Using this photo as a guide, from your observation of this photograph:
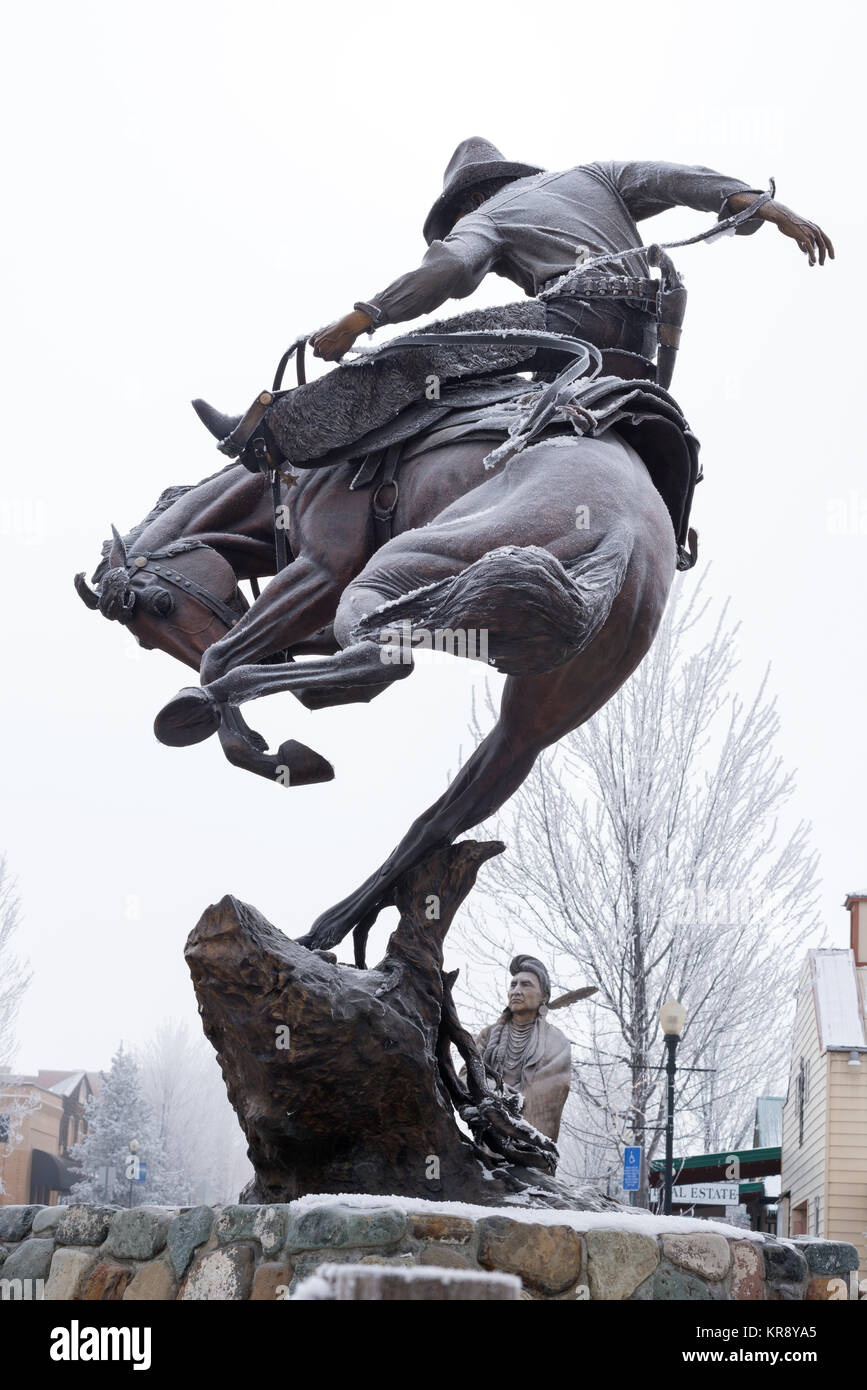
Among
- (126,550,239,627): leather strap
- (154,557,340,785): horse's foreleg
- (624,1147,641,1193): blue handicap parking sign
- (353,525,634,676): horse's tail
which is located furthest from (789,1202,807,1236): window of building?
(353,525,634,676): horse's tail

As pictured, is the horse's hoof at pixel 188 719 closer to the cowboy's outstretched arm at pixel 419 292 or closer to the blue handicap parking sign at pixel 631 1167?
the cowboy's outstretched arm at pixel 419 292

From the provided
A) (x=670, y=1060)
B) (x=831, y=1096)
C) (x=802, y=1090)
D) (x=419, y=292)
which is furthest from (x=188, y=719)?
(x=802, y=1090)

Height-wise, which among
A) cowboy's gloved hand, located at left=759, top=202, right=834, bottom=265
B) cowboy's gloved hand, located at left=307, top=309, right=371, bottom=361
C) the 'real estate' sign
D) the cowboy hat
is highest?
the cowboy hat

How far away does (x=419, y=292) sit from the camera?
17.0 ft

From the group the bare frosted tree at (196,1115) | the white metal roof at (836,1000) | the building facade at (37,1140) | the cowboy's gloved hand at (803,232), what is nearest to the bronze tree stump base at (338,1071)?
the cowboy's gloved hand at (803,232)

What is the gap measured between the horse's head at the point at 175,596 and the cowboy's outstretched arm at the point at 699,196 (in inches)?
88.1

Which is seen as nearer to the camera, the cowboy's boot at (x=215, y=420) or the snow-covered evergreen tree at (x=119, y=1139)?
the cowboy's boot at (x=215, y=420)

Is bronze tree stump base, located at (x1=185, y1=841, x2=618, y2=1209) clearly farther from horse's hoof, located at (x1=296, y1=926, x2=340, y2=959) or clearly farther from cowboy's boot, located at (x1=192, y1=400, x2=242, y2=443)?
cowboy's boot, located at (x1=192, y1=400, x2=242, y2=443)

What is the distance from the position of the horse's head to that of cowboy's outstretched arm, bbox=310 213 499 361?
111 centimetres

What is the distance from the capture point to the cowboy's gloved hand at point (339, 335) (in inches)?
206

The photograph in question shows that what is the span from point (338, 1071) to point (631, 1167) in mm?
10749

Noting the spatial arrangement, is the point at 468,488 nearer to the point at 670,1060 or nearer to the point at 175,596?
the point at 175,596

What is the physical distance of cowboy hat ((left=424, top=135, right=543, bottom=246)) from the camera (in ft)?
19.6
